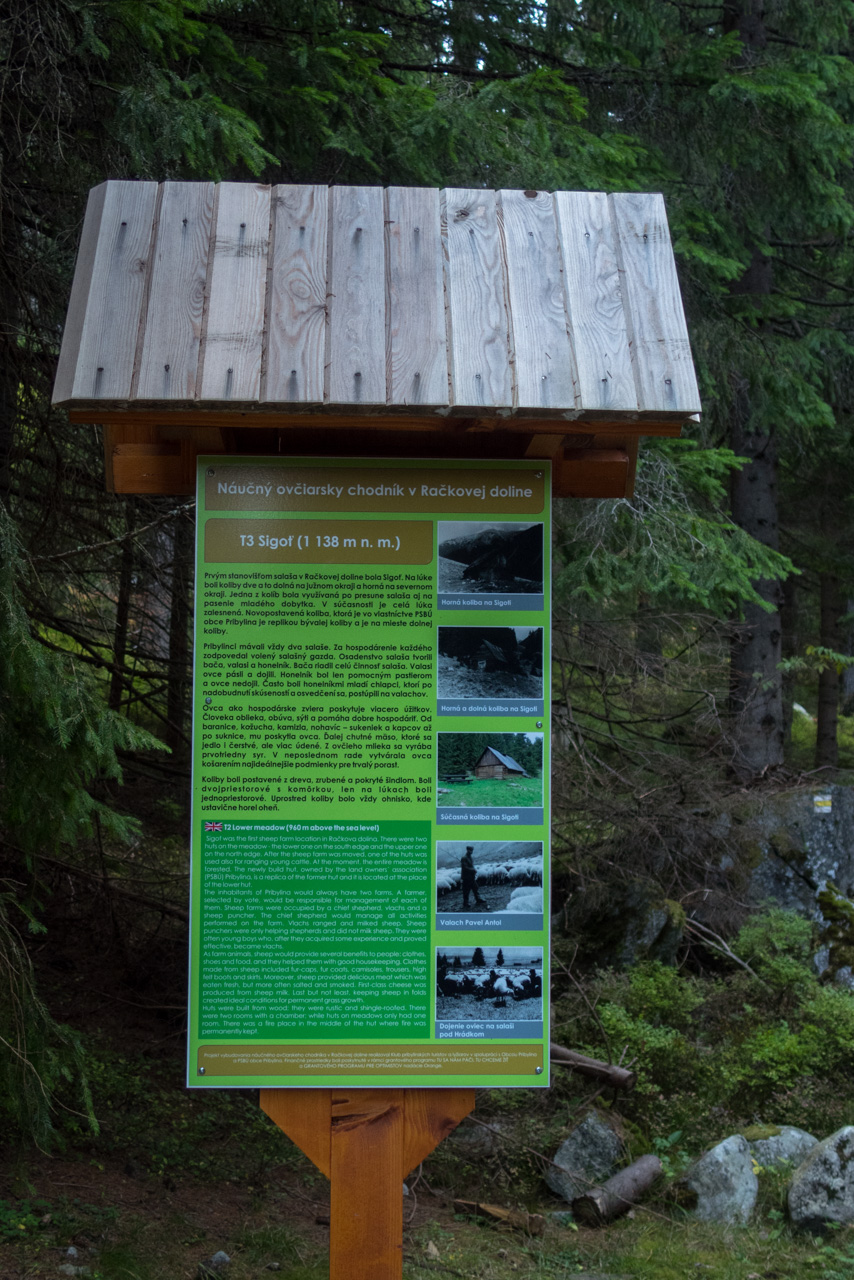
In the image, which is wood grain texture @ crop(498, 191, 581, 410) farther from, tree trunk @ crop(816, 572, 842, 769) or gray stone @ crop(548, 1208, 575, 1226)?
tree trunk @ crop(816, 572, 842, 769)

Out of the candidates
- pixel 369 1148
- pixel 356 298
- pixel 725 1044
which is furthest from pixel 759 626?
pixel 356 298

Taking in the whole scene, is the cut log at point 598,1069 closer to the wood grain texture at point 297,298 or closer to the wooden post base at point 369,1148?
the wooden post base at point 369,1148

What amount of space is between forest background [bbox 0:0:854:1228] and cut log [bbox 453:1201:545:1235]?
4.05ft

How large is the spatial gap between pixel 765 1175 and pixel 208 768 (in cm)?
451

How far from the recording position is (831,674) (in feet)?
48.1

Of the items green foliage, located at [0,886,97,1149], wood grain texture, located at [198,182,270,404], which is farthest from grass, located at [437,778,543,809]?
green foliage, located at [0,886,97,1149]

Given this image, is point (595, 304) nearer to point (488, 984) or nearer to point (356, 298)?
point (356, 298)

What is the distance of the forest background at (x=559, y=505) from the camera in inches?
156

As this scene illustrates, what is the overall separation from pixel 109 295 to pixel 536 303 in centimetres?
111

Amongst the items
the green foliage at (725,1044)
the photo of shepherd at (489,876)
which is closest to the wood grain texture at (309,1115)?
the photo of shepherd at (489,876)

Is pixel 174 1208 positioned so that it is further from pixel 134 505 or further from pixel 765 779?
pixel 765 779

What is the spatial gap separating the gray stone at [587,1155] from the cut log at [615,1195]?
142 millimetres

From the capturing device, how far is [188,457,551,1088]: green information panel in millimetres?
2639

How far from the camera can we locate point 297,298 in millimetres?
2463
